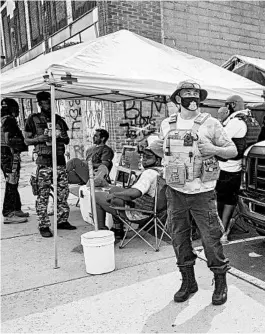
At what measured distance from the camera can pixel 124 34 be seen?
579 cm

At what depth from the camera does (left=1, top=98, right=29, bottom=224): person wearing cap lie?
6.01m

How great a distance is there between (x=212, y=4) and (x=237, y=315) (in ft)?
30.2

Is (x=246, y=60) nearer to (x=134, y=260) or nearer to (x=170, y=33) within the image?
(x=170, y=33)

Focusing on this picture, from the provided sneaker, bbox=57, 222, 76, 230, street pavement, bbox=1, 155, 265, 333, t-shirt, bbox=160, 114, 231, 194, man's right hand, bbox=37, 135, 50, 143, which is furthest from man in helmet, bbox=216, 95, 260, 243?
man's right hand, bbox=37, 135, 50, 143

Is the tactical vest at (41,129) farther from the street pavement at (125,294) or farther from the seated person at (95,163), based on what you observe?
the street pavement at (125,294)

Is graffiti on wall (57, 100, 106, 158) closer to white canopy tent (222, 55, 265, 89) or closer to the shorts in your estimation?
white canopy tent (222, 55, 265, 89)

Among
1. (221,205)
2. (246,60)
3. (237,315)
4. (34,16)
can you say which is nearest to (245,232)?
(221,205)

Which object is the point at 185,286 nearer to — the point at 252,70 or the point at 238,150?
the point at 238,150

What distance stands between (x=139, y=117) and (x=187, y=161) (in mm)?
6340

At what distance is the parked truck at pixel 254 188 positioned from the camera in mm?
4121

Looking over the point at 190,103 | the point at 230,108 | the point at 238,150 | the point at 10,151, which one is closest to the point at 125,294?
the point at 190,103

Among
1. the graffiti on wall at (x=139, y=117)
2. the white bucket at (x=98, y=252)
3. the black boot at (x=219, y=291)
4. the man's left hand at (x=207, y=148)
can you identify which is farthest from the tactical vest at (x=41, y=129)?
the graffiti on wall at (x=139, y=117)

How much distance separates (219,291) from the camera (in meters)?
3.24

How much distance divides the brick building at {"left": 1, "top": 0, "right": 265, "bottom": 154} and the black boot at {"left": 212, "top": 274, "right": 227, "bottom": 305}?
20.1ft
